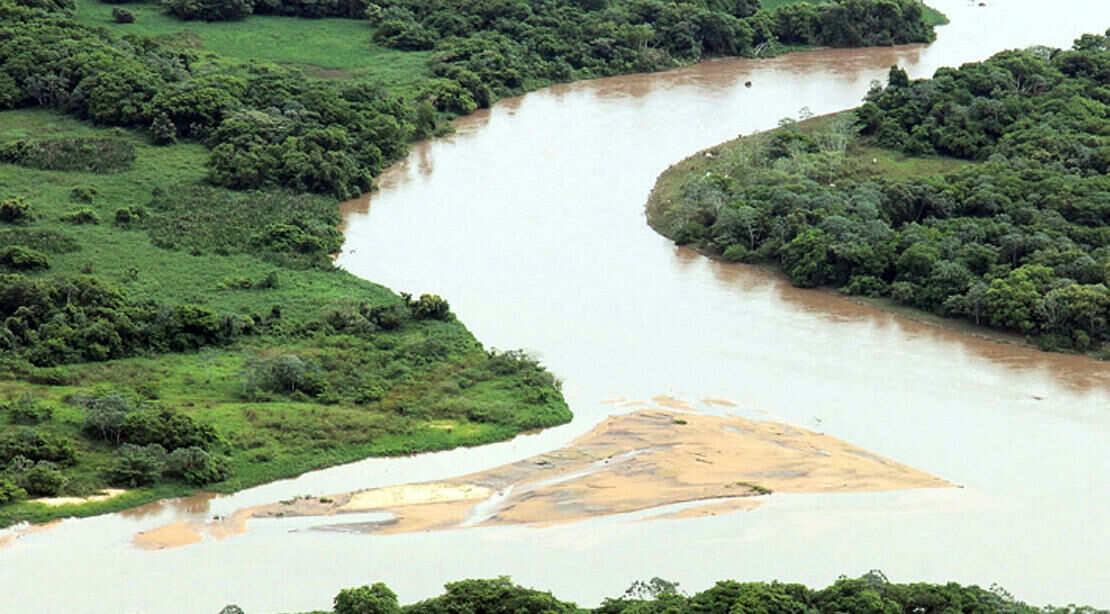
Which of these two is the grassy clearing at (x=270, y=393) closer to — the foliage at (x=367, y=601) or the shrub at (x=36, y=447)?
the shrub at (x=36, y=447)

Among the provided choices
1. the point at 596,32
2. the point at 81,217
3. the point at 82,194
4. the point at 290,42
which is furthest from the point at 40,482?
the point at 596,32

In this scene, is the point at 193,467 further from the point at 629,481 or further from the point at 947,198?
the point at 947,198

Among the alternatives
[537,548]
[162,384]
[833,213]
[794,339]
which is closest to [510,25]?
[833,213]

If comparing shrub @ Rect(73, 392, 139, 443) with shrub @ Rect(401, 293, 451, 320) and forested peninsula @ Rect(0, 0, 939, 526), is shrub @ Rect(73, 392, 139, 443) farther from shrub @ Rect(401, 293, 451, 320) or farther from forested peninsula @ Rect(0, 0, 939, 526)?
shrub @ Rect(401, 293, 451, 320)

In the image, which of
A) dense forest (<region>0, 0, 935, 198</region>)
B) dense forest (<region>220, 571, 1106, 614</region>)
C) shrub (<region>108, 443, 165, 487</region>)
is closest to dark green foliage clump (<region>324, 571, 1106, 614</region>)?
dense forest (<region>220, 571, 1106, 614</region>)

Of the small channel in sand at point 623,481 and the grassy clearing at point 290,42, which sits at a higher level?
the grassy clearing at point 290,42

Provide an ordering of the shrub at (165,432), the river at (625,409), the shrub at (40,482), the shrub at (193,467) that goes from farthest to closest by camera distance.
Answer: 1. the shrub at (165,432)
2. the shrub at (193,467)
3. the shrub at (40,482)
4. the river at (625,409)

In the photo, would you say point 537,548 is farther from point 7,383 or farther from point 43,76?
point 43,76

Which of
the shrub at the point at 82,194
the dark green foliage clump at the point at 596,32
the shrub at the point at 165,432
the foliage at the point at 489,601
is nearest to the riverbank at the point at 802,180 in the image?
the dark green foliage clump at the point at 596,32
